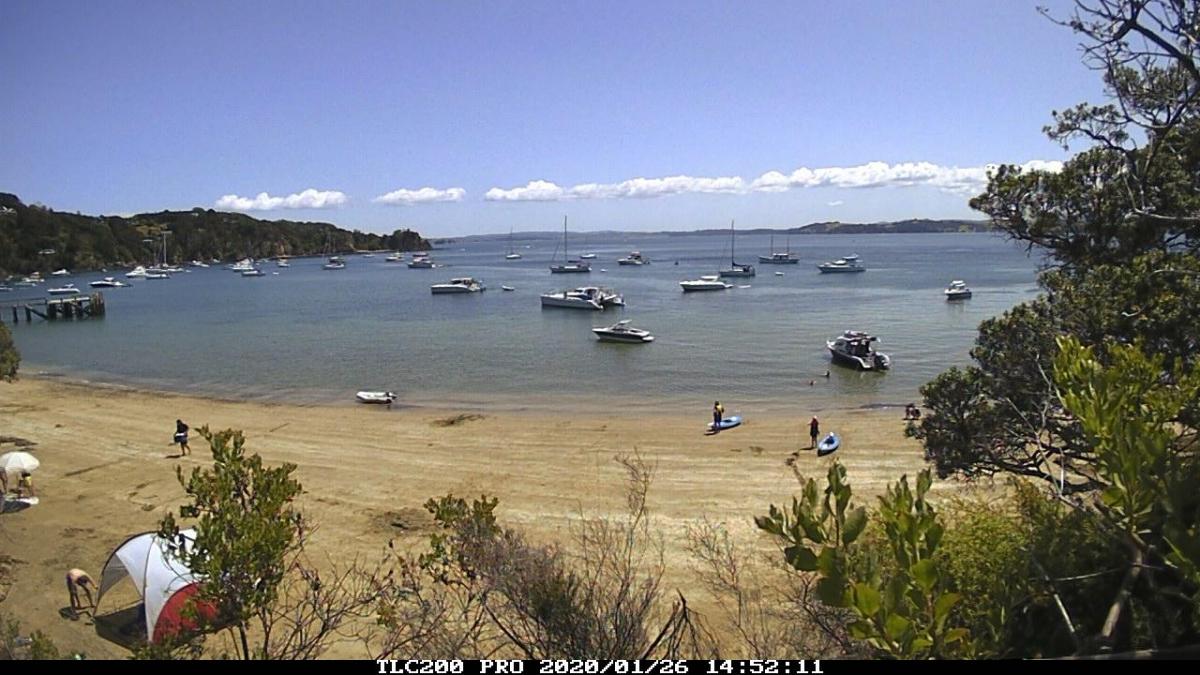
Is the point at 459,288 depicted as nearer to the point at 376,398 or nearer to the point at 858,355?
the point at 376,398

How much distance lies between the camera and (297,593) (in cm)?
1066

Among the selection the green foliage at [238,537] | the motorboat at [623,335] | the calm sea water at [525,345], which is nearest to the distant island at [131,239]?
the calm sea water at [525,345]

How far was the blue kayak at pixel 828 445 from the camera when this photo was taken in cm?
1991

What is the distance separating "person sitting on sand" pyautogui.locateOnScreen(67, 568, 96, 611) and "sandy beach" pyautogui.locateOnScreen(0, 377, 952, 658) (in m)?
0.31

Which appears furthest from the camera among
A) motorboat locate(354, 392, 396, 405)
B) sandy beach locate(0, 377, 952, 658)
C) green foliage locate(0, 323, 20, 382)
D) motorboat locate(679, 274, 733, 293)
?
motorboat locate(679, 274, 733, 293)

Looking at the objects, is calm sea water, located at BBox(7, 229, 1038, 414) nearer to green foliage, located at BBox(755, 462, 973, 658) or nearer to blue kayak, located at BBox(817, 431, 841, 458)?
blue kayak, located at BBox(817, 431, 841, 458)

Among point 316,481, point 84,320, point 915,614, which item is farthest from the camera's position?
point 84,320

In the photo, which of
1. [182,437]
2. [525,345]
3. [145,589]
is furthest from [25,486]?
[525,345]

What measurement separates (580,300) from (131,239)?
11656 cm

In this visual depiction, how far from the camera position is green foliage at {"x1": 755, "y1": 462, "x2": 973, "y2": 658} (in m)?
2.02

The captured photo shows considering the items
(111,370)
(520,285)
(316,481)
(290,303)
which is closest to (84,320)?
(290,303)

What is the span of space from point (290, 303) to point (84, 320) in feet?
52.4

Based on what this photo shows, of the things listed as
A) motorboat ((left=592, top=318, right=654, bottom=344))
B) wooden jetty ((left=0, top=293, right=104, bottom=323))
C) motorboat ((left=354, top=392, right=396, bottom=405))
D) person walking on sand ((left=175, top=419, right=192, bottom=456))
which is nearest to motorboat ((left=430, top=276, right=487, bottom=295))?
wooden jetty ((left=0, top=293, right=104, bottom=323))

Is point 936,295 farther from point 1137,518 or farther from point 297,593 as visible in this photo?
point 1137,518
